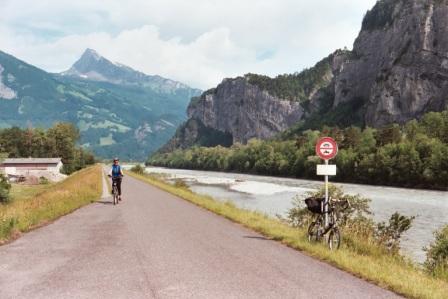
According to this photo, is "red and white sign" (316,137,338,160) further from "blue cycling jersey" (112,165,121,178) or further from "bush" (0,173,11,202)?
"bush" (0,173,11,202)

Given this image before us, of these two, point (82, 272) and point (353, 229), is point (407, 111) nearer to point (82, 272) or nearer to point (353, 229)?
point (353, 229)

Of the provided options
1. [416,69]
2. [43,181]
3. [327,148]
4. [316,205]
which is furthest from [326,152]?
[416,69]

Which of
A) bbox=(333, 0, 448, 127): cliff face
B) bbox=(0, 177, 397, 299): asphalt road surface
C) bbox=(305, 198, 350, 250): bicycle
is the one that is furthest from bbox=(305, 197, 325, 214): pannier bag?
bbox=(333, 0, 448, 127): cliff face

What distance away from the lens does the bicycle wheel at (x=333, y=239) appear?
49.5 ft

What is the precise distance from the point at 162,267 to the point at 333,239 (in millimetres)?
6315

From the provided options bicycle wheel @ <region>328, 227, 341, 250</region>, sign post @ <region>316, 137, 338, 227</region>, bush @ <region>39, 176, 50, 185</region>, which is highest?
sign post @ <region>316, 137, 338, 227</region>

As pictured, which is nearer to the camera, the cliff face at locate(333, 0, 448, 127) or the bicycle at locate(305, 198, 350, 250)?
the bicycle at locate(305, 198, 350, 250)

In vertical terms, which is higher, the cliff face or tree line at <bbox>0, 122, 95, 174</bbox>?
the cliff face

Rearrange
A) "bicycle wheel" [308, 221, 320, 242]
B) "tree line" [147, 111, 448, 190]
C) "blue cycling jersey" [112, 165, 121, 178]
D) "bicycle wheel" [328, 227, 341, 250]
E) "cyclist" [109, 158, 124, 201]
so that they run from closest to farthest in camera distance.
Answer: "bicycle wheel" [328, 227, 341, 250], "bicycle wheel" [308, 221, 320, 242], "cyclist" [109, 158, 124, 201], "blue cycling jersey" [112, 165, 121, 178], "tree line" [147, 111, 448, 190]

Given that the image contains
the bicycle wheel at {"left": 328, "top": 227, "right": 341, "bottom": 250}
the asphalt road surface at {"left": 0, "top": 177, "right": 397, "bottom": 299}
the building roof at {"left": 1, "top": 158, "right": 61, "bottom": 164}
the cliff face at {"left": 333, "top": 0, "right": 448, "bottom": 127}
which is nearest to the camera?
the asphalt road surface at {"left": 0, "top": 177, "right": 397, "bottom": 299}

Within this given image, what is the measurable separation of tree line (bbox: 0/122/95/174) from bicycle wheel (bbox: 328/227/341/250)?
133485 millimetres

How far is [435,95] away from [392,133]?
70.0 m

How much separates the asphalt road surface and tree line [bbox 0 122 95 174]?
130083 millimetres

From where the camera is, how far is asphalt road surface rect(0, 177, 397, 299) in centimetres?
966
